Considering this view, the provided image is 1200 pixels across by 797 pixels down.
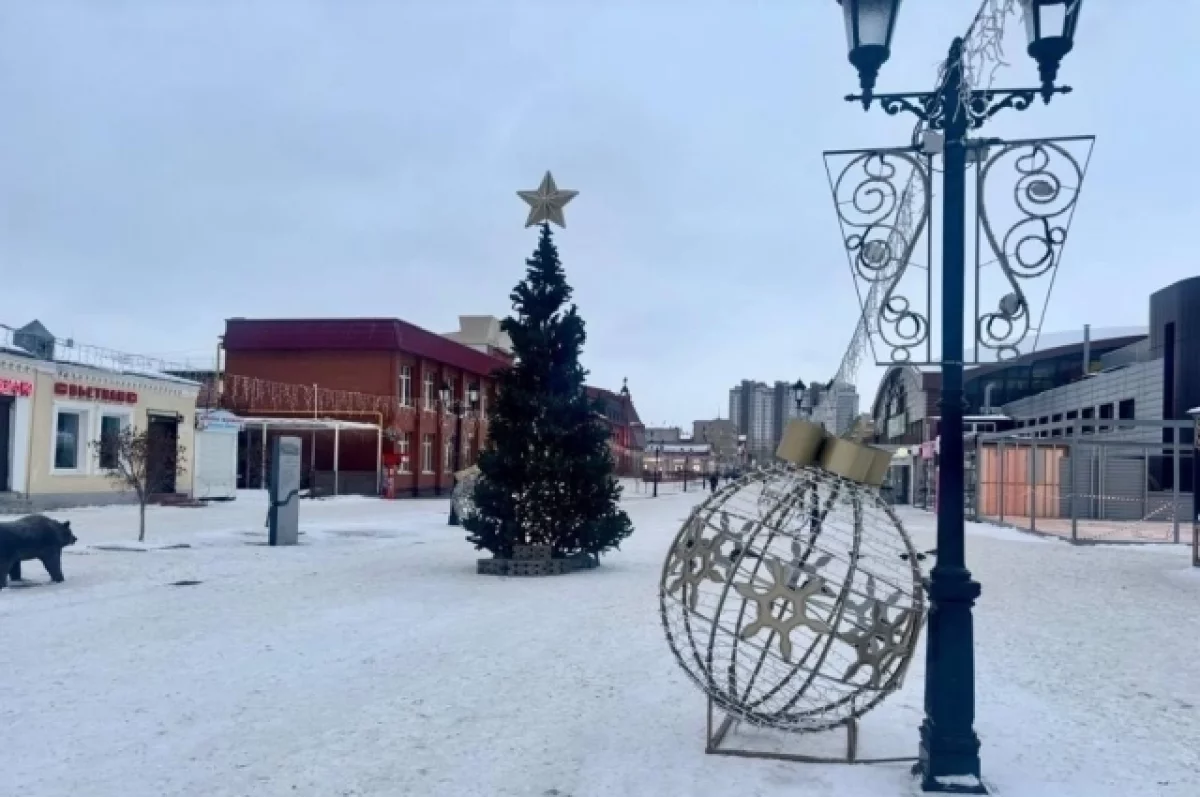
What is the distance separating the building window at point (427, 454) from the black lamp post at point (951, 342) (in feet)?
140

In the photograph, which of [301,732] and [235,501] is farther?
[235,501]

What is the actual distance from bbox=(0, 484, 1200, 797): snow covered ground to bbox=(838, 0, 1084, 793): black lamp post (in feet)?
1.16

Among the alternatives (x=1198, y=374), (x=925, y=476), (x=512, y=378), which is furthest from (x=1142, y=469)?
(x=512, y=378)

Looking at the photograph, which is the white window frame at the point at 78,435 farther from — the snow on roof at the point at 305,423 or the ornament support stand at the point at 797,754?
the ornament support stand at the point at 797,754

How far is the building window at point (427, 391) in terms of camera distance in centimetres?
4734

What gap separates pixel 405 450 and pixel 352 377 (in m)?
3.92

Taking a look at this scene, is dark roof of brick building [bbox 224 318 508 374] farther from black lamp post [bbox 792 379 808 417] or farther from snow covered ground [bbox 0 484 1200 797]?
snow covered ground [bbox 0 484 1200 797]

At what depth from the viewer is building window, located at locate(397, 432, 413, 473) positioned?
44.8 meters

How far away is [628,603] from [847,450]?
670 centimetres

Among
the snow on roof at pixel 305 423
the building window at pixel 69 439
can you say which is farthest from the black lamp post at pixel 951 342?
the snow on roof at pixel 305 423

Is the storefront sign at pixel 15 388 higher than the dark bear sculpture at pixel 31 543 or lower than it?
higher

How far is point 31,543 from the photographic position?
1248 cm

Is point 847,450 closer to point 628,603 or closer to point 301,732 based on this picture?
point 301,732

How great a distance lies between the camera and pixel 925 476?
49.4 m
